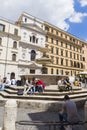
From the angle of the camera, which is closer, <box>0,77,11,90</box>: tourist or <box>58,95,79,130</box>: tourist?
<box>58,95,79,130</box>: tourist

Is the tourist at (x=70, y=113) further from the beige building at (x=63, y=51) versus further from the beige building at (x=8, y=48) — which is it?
the beige building at (x=63, y=51)

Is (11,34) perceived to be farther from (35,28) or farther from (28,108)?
(28,108)

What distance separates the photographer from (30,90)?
46.8 feet

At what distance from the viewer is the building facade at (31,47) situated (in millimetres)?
39969

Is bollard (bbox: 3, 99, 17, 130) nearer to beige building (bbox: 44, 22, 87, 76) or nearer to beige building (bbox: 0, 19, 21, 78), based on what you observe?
beige building (bbox: 0, 19, 21, 78)

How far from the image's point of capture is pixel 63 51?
55.7 metres

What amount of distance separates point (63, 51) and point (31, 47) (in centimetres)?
1380

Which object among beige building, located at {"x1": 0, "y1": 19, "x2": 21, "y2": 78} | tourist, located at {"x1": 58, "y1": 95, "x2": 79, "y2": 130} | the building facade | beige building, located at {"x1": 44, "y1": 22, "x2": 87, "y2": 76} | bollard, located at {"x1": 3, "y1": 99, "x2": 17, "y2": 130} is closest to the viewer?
bollard, located at {"x1": 3, "y1": 99, "x2": 17, "y2": 130}

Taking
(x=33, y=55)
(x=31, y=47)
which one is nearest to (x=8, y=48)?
(x=31, y=47)

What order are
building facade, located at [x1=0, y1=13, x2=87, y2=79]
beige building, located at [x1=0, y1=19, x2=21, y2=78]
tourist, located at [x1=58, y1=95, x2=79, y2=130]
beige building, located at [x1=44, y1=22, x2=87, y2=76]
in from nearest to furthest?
tourist, located at [x1=58, y1=95, x2=79, y2=130] → beige building, located at [x1=0, y1=19, x2=21, y2=78] → building facade, located at [x1=0, y1=13, x2=87, y2=79] → beige building, located at [x1=44, y1=22, x2=87, y2=76]

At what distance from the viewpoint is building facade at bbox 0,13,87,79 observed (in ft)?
131

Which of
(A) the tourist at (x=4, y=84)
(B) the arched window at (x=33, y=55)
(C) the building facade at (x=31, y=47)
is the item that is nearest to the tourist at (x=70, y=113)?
(A) the tourist at (x=4, y=84)

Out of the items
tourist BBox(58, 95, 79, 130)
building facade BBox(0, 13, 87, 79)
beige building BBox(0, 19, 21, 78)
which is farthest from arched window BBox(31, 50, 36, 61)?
tourist BBox(58, 95, 79, 130)

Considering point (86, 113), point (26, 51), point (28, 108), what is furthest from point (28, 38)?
point (86, 113)
